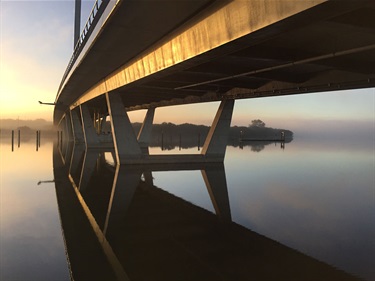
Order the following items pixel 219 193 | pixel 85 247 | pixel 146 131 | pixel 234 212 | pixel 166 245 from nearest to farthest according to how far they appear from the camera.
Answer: pixel 85 247 < pixel 166 245 < pixel 234 212 < pixel 219 193 < pixel 146 131

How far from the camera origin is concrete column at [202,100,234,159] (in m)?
29.8

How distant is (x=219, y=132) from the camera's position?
29906 mm

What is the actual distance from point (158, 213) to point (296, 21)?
715cm

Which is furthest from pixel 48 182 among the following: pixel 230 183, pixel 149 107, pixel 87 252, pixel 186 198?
pixel 149 107

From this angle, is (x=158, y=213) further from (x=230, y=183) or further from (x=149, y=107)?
(x=149, y=107)

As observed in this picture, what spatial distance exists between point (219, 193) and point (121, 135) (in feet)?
48.8

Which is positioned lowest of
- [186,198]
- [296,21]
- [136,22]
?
[186,198]

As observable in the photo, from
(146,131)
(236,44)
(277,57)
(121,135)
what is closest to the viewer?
(236,44)

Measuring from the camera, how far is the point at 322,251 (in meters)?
7.60

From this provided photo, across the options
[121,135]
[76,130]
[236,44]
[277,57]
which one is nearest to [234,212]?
[236,44]

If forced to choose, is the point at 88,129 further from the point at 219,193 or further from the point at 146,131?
the point at 219,193

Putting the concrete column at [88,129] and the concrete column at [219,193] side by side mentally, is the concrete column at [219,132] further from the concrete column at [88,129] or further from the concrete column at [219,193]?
the concrete column at [88,129]

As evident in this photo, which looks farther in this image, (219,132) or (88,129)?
(88,129)

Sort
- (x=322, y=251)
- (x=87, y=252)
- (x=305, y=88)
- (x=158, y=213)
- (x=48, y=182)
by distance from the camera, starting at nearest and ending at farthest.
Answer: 1. (x=87, y=252)
2. (x=322, y=251)
3. (x=158, y=213)
4. (x=48, y=182)
5. (x=305, y=88)
